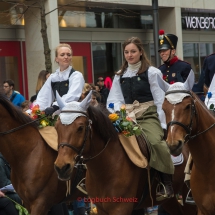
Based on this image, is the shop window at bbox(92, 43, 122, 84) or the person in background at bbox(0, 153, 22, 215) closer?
the person in background at bbox(0, 153, 22, 215)

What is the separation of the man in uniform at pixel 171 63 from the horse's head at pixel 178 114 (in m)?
2.25

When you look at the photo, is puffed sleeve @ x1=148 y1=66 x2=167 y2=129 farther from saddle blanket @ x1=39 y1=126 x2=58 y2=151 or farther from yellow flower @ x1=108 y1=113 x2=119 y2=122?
saddle blanket @ x1=39 y1=126 x2=58 y2=151

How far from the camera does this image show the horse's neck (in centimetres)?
721

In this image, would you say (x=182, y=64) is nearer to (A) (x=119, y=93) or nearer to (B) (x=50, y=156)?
(A) (x=119, y=93)

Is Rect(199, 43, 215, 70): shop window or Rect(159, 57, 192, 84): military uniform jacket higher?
Rect(199, 43, 215, 70): shop window

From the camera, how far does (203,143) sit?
727cm

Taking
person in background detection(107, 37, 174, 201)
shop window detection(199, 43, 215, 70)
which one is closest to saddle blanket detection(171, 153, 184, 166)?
person in background detection(107, 37, 174, 201)

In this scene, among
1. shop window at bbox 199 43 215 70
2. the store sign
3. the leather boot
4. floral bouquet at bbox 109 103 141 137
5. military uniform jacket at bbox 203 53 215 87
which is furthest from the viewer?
shop window at bbox 199 43 215 70

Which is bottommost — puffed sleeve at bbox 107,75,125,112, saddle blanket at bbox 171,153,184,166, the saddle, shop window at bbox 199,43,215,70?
saddle blanket at bbox 171,153,184,166

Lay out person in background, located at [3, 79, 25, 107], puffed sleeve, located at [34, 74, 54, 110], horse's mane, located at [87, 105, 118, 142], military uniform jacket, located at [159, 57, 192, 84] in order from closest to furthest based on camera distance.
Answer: horse's mane, located at [87, 105, 118, 142] < military uniform jacket, located at [159, 57, 192, 84] < puffed sleeve, located at [34, 74, 54, 110] < person in background, located at [3, 79, 25, 107]

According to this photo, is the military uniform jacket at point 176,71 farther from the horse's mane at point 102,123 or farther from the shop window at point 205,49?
the shop window at point 205,49

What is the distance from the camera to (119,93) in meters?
8.88

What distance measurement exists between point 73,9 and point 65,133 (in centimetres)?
1678

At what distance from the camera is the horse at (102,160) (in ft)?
22.8
